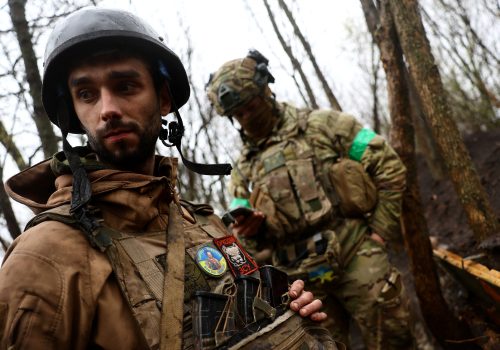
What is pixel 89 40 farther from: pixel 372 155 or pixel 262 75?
pixel 372 155

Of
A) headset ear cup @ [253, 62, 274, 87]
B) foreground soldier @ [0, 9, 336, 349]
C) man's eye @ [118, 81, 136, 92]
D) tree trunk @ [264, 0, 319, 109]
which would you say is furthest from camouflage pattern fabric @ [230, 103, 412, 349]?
tree trunk @ [264, 0, 319, 109]

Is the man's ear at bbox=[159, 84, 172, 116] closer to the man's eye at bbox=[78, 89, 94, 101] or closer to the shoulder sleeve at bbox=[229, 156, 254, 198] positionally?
the man's eye at bbox=[78, 89, 94, 101]

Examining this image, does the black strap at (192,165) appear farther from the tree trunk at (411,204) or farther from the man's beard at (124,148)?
the tree trunk at (411,204)

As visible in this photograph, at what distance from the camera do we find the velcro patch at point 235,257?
179 cm

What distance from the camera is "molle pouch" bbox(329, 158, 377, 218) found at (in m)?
3.61

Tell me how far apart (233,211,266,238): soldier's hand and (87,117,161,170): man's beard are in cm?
161

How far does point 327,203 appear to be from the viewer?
363 cm

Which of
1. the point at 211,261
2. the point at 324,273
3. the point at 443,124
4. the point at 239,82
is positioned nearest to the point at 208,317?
the point at 211,261

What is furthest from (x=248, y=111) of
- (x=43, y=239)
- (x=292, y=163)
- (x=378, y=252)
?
(x=43, y=239)

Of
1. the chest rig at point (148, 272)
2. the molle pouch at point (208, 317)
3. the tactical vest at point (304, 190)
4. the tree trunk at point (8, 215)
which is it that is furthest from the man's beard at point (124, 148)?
the tree trunk at point (8, 215)

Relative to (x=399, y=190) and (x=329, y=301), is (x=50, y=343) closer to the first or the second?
(x=329, y=301)

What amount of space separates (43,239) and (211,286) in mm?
662

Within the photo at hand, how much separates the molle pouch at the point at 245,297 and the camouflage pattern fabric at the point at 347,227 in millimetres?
2030

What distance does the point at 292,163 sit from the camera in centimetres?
379
